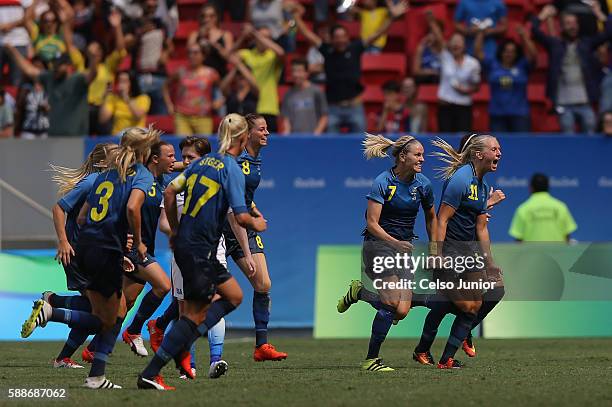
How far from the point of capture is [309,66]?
19.3 meters

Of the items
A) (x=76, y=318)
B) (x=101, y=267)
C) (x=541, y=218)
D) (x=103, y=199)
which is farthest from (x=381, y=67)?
(x=101, y=267)

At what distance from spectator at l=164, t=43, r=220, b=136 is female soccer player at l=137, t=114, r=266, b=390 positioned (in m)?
8.67

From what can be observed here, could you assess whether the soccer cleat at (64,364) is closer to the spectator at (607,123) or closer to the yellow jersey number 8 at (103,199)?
the yellow jersey number 8 at (103,199)

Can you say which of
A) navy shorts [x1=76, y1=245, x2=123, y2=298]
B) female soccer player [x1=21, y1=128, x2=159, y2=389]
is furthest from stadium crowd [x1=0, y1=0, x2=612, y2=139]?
navy shorts [x1=76, y1=245, x2=123, y2=298]

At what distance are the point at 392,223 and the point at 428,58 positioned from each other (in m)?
8.01

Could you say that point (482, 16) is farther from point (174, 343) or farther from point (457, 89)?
point (174, 343)

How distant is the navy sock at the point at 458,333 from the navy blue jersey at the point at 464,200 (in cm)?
70

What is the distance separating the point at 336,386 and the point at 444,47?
391 inches

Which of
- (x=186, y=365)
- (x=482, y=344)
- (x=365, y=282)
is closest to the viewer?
(x=186, y=365)

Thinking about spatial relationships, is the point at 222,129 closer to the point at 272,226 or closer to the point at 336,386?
the point at 336,386

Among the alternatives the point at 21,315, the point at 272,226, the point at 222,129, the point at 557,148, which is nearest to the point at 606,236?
the point at 557,148

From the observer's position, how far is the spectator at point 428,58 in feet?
62.3

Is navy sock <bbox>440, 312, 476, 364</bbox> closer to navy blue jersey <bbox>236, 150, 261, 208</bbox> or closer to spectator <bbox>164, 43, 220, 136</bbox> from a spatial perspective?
navy blue jersey <bbox>236, 150, 261, 208</bbox>

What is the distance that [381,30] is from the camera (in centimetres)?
1869
